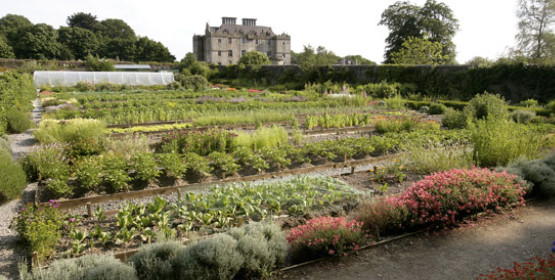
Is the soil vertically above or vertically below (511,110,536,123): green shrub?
below

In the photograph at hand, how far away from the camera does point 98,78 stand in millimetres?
29297

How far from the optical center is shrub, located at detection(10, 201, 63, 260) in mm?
3523

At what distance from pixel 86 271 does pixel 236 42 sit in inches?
2323

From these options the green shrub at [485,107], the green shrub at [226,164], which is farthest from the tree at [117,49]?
the green shrub at [226,164]

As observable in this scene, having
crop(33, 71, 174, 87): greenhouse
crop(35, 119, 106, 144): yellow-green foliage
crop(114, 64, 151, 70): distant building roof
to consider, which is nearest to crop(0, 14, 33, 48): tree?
crop(114, 64, 151, 70): distant building roof

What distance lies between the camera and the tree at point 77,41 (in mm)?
51750

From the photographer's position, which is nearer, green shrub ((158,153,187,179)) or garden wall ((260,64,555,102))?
green shrub ((158,153,187,179))

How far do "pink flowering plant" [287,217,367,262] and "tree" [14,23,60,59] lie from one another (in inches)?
2086

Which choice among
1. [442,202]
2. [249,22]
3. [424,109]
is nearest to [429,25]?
[424,109]

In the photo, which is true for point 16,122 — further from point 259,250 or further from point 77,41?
point 77,41

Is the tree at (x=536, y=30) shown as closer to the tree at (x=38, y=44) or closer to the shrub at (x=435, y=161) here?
the shrub at (x=435, y=161)

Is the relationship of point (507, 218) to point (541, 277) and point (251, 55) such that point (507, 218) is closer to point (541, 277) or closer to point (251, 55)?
point (541, 277)

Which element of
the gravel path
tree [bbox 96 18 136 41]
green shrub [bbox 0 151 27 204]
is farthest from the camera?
tree [bbox 96 18 136 41]

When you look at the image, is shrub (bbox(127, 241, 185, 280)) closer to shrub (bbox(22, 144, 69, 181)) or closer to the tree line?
shrub (bbox(22, 144, 69, 181))
